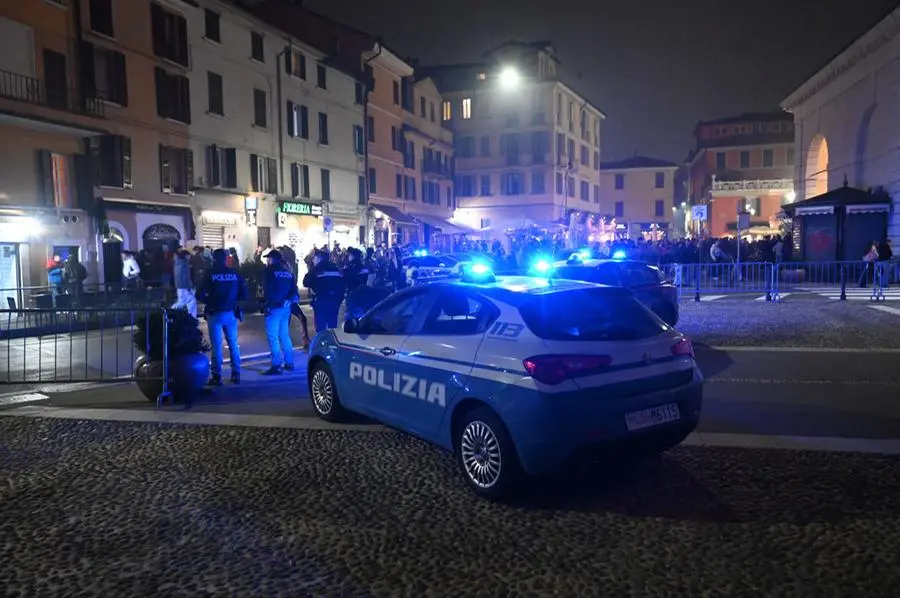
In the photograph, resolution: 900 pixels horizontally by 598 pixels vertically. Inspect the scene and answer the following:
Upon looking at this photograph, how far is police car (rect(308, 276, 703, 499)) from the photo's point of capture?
4.77 metres

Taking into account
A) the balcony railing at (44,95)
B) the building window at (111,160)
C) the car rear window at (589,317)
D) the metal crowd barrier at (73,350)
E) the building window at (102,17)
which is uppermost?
the building window at (102,17)

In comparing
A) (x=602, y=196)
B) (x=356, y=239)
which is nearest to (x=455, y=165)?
(x=356, y=239)

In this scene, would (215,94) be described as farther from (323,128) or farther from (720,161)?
(720,161)

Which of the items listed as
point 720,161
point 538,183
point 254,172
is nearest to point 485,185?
point 538,183

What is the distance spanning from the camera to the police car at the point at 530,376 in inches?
188

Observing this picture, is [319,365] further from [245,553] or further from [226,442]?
[245,553]

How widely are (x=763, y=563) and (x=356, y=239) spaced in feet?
120

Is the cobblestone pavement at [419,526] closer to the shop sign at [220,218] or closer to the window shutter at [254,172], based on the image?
the shop sign at [220,218]

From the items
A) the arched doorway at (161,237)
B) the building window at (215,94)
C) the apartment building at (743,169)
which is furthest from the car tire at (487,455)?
the apartment building at (743,169)

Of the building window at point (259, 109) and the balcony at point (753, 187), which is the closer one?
the building window at point (259, 109)

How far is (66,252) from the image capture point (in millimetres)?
22688

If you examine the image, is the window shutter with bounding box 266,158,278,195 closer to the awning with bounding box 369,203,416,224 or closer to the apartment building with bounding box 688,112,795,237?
the awning with bounding box 369,203,416,224

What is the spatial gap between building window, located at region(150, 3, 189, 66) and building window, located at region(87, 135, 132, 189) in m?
3.99

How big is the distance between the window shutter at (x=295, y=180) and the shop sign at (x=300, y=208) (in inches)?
24.2
